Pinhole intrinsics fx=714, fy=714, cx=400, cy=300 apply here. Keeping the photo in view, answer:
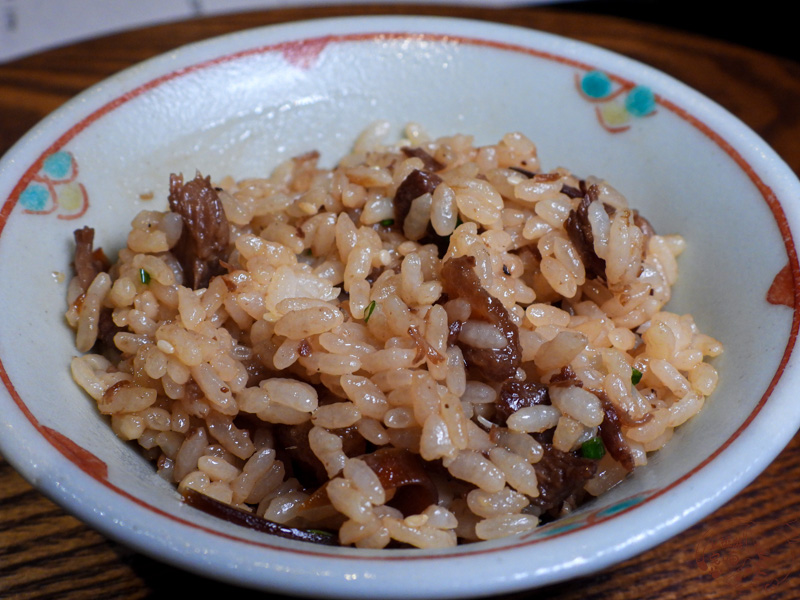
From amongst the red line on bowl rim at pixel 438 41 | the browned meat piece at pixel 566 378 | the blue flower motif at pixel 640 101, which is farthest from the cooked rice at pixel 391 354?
the blue flower motif at pixel 640 101

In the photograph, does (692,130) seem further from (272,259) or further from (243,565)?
(243,565)

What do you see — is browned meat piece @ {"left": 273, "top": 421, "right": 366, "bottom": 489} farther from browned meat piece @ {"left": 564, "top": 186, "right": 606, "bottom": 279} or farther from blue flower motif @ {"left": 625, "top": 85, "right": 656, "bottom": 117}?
blue flower motif @ {"left": 625, "top": 85, "right": 656, "bottom": 117}

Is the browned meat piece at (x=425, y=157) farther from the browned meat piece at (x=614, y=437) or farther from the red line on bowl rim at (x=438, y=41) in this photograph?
the browned meat piece at (x=614, y=437)

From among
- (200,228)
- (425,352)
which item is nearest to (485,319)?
(425,352)

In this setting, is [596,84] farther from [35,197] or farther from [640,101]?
[35,197]

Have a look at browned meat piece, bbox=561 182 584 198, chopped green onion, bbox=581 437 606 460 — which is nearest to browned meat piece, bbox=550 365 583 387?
chopped green onion, bbox=581 437 606 460

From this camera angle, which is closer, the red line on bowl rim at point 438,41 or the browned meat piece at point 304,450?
the red line on bowl rim at point 438,41
